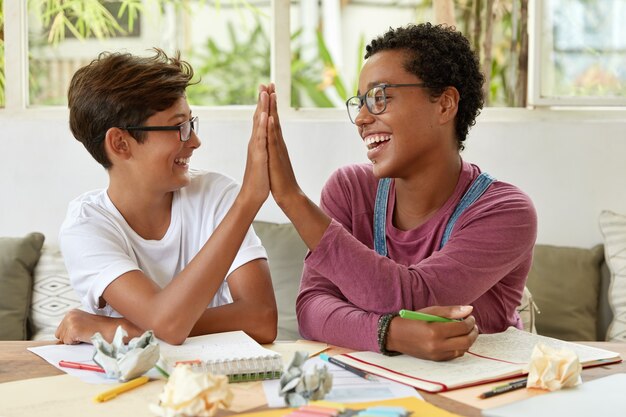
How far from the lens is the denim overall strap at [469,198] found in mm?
2020

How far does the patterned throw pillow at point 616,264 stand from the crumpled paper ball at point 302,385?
71.3 inches

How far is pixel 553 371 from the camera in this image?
1450mm

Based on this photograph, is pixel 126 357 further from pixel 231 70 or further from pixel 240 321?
pixel 231 70

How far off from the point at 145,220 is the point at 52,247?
122cm

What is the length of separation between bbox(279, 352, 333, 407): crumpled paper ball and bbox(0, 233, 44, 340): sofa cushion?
1.83 metres

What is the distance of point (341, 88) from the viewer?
3.62 metres

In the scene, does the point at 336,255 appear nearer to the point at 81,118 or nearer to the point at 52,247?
the point at 81,118

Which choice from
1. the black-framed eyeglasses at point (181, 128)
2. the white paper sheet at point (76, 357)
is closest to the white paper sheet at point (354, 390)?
the white paper sheet at point (76, 357)

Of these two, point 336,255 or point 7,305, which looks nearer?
point 336,255

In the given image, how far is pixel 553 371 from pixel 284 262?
165cm

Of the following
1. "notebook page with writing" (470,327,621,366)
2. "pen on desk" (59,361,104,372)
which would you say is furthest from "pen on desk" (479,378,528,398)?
"pen on desk" (59,361,104,372)

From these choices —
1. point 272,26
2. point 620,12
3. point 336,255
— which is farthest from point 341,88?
point 336,255

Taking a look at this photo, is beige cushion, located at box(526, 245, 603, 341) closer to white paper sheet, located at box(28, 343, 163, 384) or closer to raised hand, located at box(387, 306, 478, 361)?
raised hand, located at box(387, 306, 478, 361)

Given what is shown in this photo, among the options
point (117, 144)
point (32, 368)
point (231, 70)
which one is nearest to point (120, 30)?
point (231, 70)
